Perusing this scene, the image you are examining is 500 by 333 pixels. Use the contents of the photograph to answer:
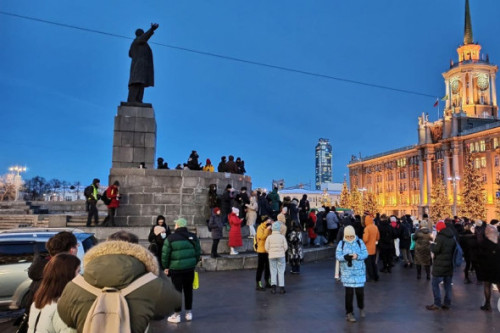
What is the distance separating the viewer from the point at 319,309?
802 cm

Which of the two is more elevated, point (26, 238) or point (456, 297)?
point (26, 238)

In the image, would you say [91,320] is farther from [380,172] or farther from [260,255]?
[380,172]

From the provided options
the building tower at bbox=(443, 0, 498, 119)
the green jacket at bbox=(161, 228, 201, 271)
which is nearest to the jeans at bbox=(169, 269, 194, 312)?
the green jacket at bbox=(161, 228, 201, 271)

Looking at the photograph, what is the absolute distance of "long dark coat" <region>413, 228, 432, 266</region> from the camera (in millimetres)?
12023

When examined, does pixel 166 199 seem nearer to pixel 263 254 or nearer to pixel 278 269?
pixel 263 254

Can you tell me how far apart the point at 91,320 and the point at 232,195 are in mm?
12607

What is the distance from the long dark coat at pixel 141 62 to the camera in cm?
1744

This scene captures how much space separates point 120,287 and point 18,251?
6214 mm

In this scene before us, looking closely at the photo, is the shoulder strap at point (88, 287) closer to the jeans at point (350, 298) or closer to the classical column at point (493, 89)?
the jeans at point (350, 298)

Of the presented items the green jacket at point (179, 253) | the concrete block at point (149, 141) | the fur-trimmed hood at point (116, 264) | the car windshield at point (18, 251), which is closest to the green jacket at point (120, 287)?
the fur-trimmed hood at point (116, 264)

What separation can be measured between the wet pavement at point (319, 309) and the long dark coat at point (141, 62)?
9.80 m

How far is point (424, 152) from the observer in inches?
3354

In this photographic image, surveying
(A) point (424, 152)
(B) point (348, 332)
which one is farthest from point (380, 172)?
(B) point (348, 332)

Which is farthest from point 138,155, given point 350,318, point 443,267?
point 443,267
